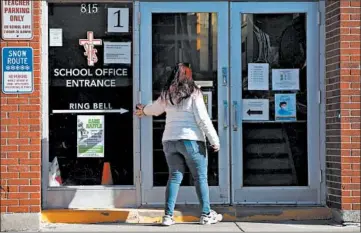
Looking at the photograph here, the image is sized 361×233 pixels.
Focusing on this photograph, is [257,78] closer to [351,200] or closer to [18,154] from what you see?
[351,200]

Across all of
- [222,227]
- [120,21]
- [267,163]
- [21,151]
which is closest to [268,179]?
[267,163]

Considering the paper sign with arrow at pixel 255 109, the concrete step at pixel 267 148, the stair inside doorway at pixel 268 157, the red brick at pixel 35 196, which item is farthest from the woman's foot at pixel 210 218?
the red brick at pixel 35 196

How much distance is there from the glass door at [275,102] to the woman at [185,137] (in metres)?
0.70

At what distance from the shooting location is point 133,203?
7523mm

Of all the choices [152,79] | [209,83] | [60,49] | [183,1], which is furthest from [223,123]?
[60,49]

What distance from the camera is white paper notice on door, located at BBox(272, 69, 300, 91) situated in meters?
7.66

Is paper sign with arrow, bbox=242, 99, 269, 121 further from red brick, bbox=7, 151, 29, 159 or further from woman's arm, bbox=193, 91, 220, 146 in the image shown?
red brick, bbox=7, 151, 29, 159

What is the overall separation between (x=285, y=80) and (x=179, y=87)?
4.60ft

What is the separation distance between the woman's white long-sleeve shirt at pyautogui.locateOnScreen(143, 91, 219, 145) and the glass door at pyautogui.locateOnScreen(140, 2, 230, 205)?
0.55m

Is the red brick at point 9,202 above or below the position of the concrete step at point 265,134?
below

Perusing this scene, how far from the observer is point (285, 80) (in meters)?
7.66

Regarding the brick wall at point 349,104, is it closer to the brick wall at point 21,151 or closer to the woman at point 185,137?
the woman at point 185,137

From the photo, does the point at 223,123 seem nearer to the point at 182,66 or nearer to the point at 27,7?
the point at 182,66

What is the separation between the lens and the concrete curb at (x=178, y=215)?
287 inches
